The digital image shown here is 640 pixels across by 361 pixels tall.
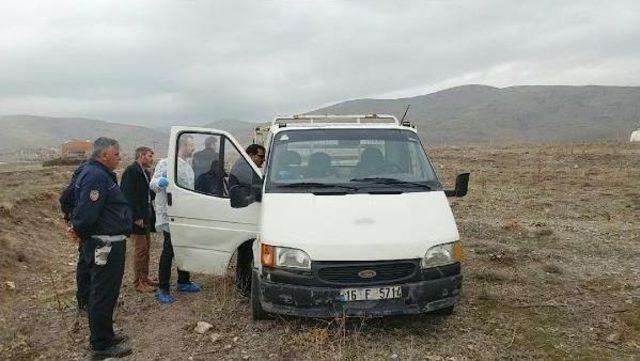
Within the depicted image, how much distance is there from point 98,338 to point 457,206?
1037cm

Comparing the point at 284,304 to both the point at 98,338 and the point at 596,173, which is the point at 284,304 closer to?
the point at 98,338

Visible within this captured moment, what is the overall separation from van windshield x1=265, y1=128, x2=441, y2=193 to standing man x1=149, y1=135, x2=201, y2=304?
982mm

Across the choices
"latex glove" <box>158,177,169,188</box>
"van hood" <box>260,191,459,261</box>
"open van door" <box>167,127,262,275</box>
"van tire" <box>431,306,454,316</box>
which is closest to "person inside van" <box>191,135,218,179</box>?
"open van door" <box>167,127,262,275</box>

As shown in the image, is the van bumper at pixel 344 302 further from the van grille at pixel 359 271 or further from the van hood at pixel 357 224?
the van hood at pixel 357 224

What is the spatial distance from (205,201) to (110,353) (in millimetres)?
1851

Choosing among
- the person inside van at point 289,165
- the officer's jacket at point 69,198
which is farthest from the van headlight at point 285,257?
the officer's jacket at point 69,198

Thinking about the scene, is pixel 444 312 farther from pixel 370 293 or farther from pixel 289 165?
pixel 289 165

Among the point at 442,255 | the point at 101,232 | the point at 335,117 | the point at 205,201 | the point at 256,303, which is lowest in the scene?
the point at 256,303

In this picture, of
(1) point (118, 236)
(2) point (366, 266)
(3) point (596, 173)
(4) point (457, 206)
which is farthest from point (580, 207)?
(1) point (118, 236)

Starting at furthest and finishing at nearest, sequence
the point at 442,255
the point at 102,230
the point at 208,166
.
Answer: the point at 208,166 < the point at 442,255 < the point at 102,230

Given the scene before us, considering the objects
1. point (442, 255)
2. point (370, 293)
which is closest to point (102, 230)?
point (370, 293)

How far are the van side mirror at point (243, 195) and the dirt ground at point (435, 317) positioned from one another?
4.17 feet

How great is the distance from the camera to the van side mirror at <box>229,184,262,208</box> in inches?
220

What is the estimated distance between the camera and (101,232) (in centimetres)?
495
